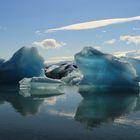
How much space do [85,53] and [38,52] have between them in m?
2.75

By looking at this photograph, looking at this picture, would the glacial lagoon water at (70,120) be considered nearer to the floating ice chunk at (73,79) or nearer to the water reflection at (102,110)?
the water reflection at (102,110)

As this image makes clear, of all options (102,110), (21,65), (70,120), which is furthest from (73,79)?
(70,120)

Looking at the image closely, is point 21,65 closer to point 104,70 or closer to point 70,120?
point 104,70

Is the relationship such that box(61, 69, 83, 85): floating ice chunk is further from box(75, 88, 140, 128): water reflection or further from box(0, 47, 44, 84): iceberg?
box(75, 88, 140, 128): water reflection

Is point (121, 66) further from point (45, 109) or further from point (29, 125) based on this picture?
point (29, 125)

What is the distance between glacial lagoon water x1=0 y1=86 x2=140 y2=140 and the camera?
164 inches

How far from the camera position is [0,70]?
A: 1280 centimetres

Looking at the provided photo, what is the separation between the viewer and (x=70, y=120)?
17.2 ft

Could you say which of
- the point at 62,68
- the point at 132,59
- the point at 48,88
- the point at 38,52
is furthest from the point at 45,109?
the point at 62,68

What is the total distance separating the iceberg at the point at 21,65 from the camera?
12641mm

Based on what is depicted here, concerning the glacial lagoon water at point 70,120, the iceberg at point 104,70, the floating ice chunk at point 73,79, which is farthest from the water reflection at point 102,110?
the floating ice chunk at point 73,79

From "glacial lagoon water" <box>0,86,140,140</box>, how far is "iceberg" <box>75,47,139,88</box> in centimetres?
229

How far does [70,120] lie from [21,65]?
7.72m

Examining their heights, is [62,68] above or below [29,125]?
below
